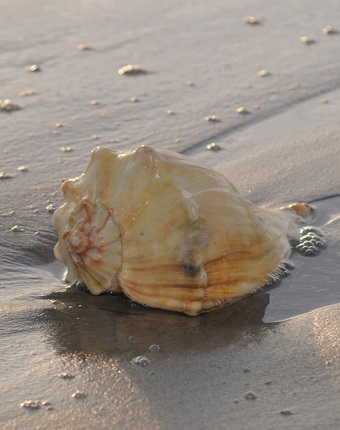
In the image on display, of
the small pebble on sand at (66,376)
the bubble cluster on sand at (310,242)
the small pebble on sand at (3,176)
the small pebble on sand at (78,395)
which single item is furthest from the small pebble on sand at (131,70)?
the small pebble on sand at (78,395)

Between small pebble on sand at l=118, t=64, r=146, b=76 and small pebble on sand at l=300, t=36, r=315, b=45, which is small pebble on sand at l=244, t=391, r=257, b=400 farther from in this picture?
small pebble on sand at l=300, t=36, r=315, b=45

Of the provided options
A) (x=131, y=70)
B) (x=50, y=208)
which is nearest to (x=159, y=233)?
(x=50, y=208)

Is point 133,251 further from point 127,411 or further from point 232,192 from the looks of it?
point 127,411

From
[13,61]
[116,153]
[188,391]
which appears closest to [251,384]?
[188,391]

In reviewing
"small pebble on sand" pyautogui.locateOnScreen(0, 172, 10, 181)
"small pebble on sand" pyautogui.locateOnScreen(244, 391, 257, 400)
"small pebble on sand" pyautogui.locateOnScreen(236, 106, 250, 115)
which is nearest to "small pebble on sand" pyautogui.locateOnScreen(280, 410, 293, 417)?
"small pebble on sand" pyautogui.locateOnScreen(244, 391, 257, 400)

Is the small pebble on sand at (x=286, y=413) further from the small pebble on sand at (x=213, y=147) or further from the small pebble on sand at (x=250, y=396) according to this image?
the small pebble on sand at (x=213, y=147)
